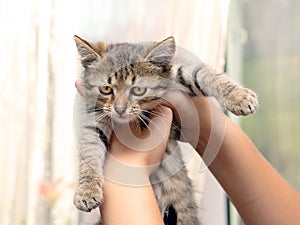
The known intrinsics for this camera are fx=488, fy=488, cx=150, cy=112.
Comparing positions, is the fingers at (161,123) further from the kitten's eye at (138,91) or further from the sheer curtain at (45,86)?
the sheer curtain at (45,86)

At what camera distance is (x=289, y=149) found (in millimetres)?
1966

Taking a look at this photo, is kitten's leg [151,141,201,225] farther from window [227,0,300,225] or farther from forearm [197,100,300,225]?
window [227,0,300,225]

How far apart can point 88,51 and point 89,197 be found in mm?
322

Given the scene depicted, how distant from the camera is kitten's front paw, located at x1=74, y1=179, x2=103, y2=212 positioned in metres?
1.01

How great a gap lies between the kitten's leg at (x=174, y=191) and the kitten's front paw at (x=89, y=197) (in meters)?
0.16

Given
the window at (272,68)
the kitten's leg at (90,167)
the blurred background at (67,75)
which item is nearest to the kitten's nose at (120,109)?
the kitten's leg at (90,167)

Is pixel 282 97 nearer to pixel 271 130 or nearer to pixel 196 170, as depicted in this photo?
pixel 271 130

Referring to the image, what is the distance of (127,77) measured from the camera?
1.07m

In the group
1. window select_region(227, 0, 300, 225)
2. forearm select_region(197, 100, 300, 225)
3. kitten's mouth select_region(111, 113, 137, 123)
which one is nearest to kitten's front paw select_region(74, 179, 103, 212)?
kitten's mouth select_region(111, 113, 137, 123)

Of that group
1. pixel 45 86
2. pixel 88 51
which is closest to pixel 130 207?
pixel 88 51

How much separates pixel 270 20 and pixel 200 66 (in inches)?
36.1

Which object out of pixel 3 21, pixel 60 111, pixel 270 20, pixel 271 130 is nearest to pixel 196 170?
pixel 271 130

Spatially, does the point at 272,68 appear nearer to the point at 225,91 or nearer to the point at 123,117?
the point at 225,91

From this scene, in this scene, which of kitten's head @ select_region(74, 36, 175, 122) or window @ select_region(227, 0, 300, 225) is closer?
kitten's head @ select_region(74, 36, 175, 122)
